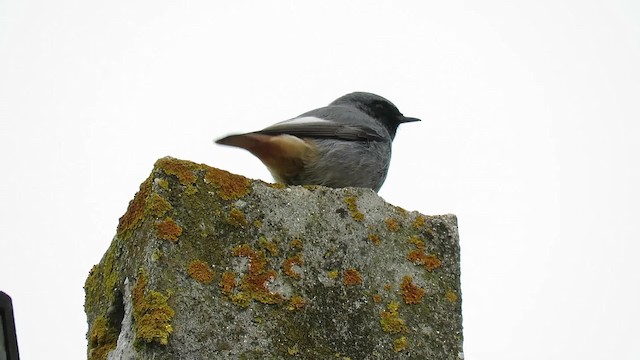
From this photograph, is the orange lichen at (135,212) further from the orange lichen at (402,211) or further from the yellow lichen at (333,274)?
the orange lichen at (402,211)

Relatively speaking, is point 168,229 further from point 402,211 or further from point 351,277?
point 402,211

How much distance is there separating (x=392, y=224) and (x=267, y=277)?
72cm

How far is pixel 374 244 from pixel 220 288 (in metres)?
0.79

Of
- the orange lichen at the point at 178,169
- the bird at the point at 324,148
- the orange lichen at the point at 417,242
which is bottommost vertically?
the orange lichen at the point at 417,242

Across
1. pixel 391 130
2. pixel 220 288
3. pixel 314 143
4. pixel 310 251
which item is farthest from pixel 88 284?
pixel 391 130

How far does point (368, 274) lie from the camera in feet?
10.7

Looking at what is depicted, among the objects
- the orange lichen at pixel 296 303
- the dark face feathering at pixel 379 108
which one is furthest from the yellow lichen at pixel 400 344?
the dark face feathering at pixel 379 108

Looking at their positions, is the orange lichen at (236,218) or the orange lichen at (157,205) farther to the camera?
the orange lichen at (236,218)

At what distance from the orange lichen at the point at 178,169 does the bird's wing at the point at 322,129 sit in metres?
1.54

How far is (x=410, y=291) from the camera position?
10.8ft

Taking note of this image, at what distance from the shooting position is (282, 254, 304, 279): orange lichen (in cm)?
311

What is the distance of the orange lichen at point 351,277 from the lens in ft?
10.5

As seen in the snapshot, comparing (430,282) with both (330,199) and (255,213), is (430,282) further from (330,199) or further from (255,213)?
(255,213)

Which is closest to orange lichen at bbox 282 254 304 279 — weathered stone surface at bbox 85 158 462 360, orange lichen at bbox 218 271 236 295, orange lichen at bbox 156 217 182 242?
weathered stone surface at bbox 85 158 462 360
